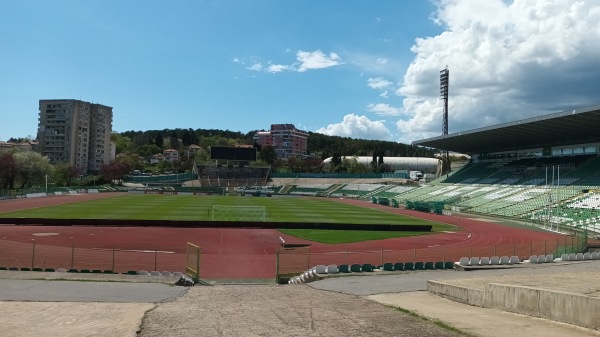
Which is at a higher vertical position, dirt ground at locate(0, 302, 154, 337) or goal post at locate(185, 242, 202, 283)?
dirt ground at locate(0, 302, 154, 337)

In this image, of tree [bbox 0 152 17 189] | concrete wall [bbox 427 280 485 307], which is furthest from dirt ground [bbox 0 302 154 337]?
tree [bbox 0 152 17 189]

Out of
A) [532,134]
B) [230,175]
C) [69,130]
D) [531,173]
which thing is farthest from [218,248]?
[69,130]

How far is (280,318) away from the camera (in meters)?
11.8

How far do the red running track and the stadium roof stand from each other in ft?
65.2

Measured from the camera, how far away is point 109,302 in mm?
14133

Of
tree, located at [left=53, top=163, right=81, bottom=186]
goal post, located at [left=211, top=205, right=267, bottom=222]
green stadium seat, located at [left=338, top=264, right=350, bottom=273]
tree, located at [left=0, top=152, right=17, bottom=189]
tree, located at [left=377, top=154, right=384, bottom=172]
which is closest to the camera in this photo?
green stadium seat, located at [left=338, top=264, right=350, bottom=273]

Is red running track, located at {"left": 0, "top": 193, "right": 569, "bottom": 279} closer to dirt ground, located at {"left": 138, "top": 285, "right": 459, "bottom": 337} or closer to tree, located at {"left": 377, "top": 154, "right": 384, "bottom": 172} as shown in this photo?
dirt ground, located at {"left": 138, "top": 285, "right": 459, "bottom": 337}

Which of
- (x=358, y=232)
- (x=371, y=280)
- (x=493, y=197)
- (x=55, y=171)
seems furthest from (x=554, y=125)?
(x=55, y=171)

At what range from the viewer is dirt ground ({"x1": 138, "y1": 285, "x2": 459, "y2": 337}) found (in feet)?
33.5

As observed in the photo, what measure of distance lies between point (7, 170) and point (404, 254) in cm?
9414

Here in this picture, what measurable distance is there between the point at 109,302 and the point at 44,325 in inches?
142

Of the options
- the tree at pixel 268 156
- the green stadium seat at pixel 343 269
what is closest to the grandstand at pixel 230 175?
the tree at pixel 268 156

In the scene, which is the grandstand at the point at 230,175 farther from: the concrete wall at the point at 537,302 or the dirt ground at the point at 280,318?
the concrete wall at the point at 537,302

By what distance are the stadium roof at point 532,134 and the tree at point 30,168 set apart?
276 feet
